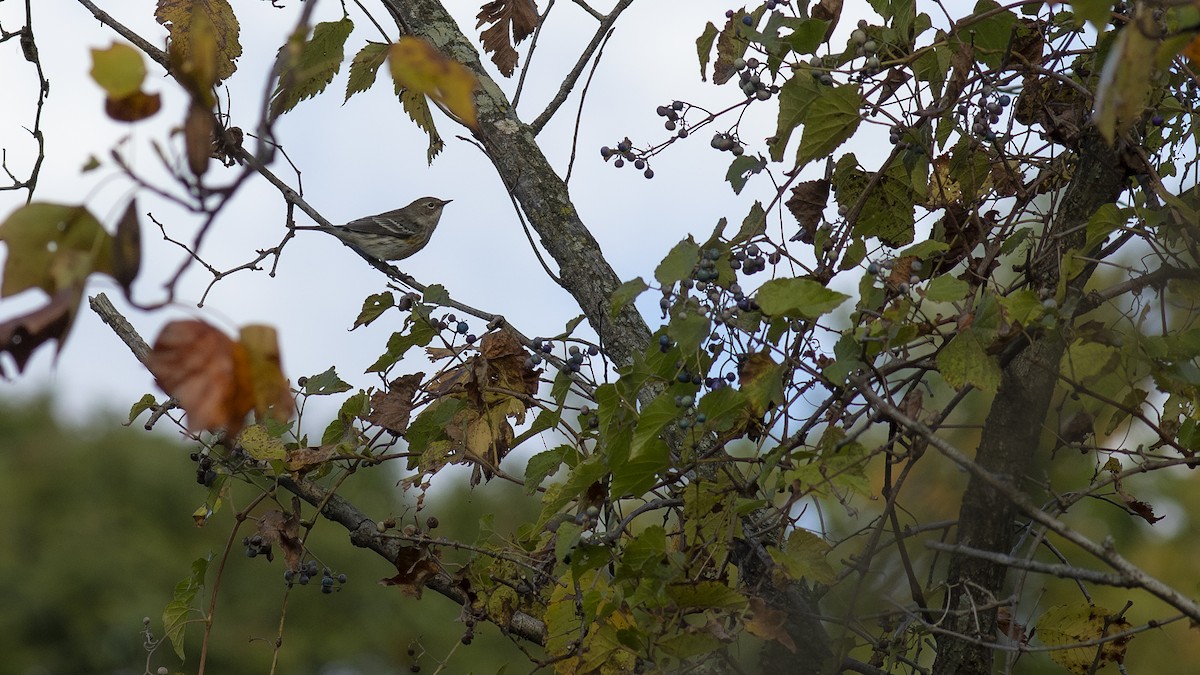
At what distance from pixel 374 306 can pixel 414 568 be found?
77 centimetres

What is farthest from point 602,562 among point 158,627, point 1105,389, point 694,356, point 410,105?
point 158,627

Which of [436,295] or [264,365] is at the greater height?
[436,295]

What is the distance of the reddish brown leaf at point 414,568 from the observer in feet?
9.86

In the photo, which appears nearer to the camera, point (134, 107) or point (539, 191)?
point (134, 107)

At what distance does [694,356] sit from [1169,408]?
1.20 metres

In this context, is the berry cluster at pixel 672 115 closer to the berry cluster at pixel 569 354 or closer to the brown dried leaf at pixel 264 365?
the berry cluster at pixel 569 354

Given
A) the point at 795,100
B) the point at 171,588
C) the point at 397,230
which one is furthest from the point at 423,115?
the point at 171,588

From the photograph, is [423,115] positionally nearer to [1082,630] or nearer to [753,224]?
[753,224]

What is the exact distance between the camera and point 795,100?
2.32 m

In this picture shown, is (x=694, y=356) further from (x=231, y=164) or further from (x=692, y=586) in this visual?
(x=231, y=164)

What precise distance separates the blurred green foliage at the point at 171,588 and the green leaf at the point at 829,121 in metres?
10.9

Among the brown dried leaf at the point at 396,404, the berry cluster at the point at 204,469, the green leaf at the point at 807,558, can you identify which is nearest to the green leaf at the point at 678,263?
the green leaf at the point at 807,558

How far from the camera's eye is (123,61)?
48.1 inches

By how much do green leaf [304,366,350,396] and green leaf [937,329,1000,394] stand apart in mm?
1735
